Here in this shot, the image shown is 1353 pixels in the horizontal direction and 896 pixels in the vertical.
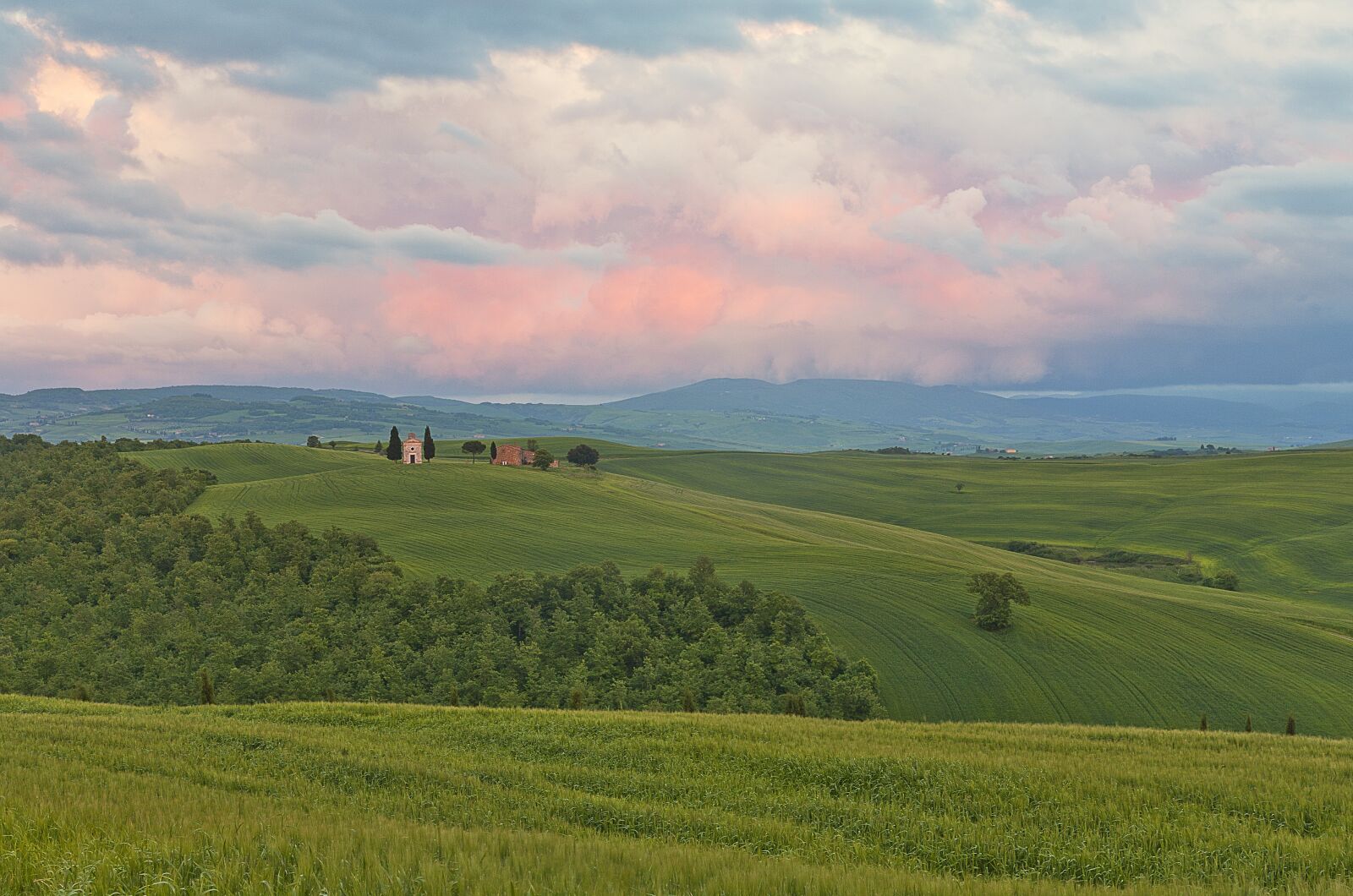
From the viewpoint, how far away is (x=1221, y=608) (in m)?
70.5

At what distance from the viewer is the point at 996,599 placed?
203 feet

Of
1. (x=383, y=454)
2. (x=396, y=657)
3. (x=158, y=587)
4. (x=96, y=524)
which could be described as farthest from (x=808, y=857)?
(x=383, y=454)

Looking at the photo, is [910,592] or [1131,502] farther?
[1131,502]

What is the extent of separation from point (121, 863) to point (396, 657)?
5025 centimetres

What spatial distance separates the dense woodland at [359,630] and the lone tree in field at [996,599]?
14452 millimetres

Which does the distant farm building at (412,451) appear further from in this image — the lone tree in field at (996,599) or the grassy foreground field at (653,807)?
the grassy foreground field at (653,807)

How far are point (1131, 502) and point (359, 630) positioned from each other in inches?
5800

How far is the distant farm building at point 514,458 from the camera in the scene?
138 meters

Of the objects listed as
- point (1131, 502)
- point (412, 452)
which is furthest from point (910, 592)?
point (1131, 502)

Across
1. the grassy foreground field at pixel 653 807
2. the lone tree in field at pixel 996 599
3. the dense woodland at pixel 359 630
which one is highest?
the grassy foreground field at pixel 653 807

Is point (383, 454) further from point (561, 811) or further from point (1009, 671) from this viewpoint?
point (561, 811)

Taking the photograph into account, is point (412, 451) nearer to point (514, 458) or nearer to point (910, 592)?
point (514, 458)

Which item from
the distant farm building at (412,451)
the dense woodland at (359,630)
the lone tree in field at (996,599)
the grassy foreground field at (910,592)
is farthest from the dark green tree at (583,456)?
the lone tree in field at (996,599)

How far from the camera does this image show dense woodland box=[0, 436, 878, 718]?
49.8 meters
